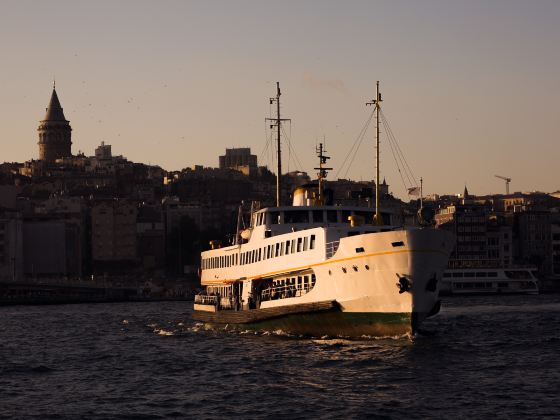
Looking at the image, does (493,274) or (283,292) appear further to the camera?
(493,274)

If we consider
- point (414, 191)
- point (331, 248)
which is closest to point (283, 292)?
point (331, 248)

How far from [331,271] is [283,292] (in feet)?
18.7

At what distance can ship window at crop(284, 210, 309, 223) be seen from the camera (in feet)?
193

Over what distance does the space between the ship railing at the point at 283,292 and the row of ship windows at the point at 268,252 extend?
4.80 feet

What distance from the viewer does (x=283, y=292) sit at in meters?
56.1

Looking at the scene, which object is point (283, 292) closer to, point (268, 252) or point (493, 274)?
point (268, 252)

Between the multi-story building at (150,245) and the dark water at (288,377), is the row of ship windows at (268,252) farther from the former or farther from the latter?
the multi-story building at (150,245)

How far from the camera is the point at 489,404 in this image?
35.8 meters

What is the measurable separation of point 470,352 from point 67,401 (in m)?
17.0

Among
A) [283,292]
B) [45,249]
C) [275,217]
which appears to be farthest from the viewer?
[45,249]

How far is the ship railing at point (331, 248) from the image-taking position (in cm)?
5106

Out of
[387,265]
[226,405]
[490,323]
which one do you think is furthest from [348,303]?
[490,323]

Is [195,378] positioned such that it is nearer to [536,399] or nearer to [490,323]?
[536,399]

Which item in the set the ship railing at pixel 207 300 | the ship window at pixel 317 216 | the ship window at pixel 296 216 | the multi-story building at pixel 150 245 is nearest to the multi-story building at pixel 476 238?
the multi-story building at pixel 150 245
